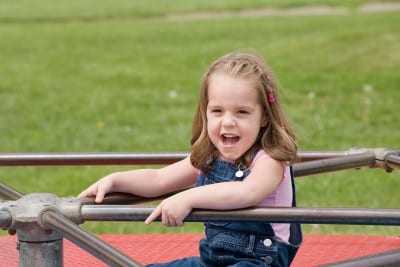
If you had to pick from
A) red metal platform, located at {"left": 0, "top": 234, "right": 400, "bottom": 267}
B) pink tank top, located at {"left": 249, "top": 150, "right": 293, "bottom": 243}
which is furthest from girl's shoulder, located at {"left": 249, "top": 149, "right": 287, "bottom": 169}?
red metal platform, located at {"left": 0, "top": 234, "right": 400, "bottom": 267}

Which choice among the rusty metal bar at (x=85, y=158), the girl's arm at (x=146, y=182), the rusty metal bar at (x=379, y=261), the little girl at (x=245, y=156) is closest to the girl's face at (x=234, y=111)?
the little girl at (x=245, y=156)

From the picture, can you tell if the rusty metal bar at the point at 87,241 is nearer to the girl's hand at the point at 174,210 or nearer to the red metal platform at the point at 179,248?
the girl's hand at the point at 174,210

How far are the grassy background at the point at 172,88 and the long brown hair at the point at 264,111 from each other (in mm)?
2313

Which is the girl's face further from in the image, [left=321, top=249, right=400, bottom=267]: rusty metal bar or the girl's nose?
[left=321, top=249, right=400, bottom=267]: rusty metal bar

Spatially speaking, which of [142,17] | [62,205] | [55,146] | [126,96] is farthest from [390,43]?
[62,205]

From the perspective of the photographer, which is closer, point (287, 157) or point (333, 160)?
point (287, 157)

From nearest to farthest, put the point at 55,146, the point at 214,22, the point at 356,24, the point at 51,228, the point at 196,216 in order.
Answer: the point at 51,228 < the point at 196,216 < the point at 55,146 < the point at 356,24 < the point at 214,22

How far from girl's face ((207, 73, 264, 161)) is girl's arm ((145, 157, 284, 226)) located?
73mm

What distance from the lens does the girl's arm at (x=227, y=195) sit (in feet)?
7.09

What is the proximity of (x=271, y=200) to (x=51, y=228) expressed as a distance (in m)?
0.63

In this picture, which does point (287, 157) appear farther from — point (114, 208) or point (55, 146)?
point (55, 146)

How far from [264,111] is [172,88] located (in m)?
6.89

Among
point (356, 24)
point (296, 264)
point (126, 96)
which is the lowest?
point (296, 264)

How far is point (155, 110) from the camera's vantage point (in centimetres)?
821
